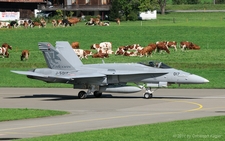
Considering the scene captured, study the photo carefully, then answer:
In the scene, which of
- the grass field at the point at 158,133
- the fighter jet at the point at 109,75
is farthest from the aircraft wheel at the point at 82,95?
the grass field at the point at 158,133

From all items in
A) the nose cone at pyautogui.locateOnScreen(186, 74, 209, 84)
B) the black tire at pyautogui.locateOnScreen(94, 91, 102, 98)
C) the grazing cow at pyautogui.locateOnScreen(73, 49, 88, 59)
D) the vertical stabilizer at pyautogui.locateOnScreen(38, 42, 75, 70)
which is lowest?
the black tire at pyautogui.locateOnScreen(94, 91, 102, 98)

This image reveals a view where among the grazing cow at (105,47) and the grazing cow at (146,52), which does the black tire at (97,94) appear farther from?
the grazing cow at (105,47)

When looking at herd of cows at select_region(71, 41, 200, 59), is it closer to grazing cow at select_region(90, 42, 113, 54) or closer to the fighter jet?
grazing cow at select_region(90, 42, 113, 54)

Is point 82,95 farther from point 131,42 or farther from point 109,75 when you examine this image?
point 131,42

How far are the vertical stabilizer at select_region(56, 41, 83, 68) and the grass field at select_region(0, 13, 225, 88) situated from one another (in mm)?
6055

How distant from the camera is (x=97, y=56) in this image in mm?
60688

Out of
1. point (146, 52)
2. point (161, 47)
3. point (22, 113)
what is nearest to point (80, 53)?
point (146, 52)

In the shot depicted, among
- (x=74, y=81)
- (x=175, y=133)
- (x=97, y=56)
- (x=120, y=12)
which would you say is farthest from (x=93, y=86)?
(x=120, y=12)

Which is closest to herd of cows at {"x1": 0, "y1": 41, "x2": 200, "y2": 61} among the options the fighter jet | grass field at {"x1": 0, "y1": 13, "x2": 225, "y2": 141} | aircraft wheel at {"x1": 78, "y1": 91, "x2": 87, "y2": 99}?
grass field at {"x1": 0, "y1": 13, "x2": 225, "y2": 141}

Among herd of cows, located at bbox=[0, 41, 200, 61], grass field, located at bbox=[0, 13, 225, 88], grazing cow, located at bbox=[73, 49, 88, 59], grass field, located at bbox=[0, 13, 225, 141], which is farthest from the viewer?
herd of cows, located at bbox=[0, 41, 200, 61]

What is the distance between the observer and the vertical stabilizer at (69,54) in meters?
39.7

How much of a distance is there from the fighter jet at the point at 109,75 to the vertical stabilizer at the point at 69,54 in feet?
0.79

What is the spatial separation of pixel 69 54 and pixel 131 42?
34.1 meters

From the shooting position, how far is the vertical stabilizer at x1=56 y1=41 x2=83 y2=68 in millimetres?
39656
